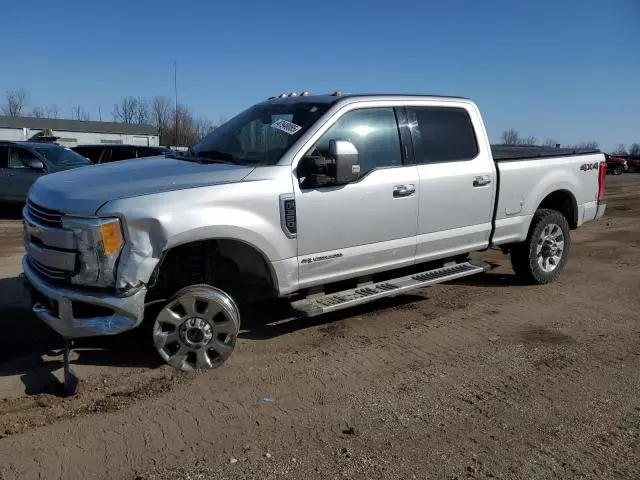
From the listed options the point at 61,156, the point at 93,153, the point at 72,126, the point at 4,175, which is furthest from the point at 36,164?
the point at 72,126

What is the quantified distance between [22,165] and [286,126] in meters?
10.6

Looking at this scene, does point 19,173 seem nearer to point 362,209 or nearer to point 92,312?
point 92,312

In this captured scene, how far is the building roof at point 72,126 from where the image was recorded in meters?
56.3

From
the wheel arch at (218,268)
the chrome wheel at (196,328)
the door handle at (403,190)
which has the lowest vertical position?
the chrome wheel at (196,328)

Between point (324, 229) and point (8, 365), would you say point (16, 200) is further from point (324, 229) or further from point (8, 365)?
point (324, 229)

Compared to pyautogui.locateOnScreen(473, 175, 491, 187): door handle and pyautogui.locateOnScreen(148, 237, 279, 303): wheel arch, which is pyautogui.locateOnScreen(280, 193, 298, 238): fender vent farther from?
pyautogui.locateOnScreen(473, 175, 491, 187): door handle

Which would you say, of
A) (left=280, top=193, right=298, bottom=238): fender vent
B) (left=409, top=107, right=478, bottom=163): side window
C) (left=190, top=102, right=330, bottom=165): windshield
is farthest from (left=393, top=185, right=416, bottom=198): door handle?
(left=280, top=193, right=298, bottom=238): fender vent

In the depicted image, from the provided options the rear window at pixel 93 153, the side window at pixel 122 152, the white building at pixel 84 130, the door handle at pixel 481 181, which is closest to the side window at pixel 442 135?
the door handle at pixel 481 181

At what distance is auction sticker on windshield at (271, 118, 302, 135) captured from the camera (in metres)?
4.79

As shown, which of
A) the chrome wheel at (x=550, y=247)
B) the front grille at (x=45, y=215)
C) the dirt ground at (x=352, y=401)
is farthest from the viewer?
the chrome wheel at (x=550, y=247)

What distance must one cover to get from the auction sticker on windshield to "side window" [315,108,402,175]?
0.25 metres

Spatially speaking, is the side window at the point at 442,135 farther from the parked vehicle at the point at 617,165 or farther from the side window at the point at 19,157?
the parked vehicle at the point at 617,165

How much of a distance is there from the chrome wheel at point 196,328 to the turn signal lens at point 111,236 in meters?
0.61

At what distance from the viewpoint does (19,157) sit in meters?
13.1
